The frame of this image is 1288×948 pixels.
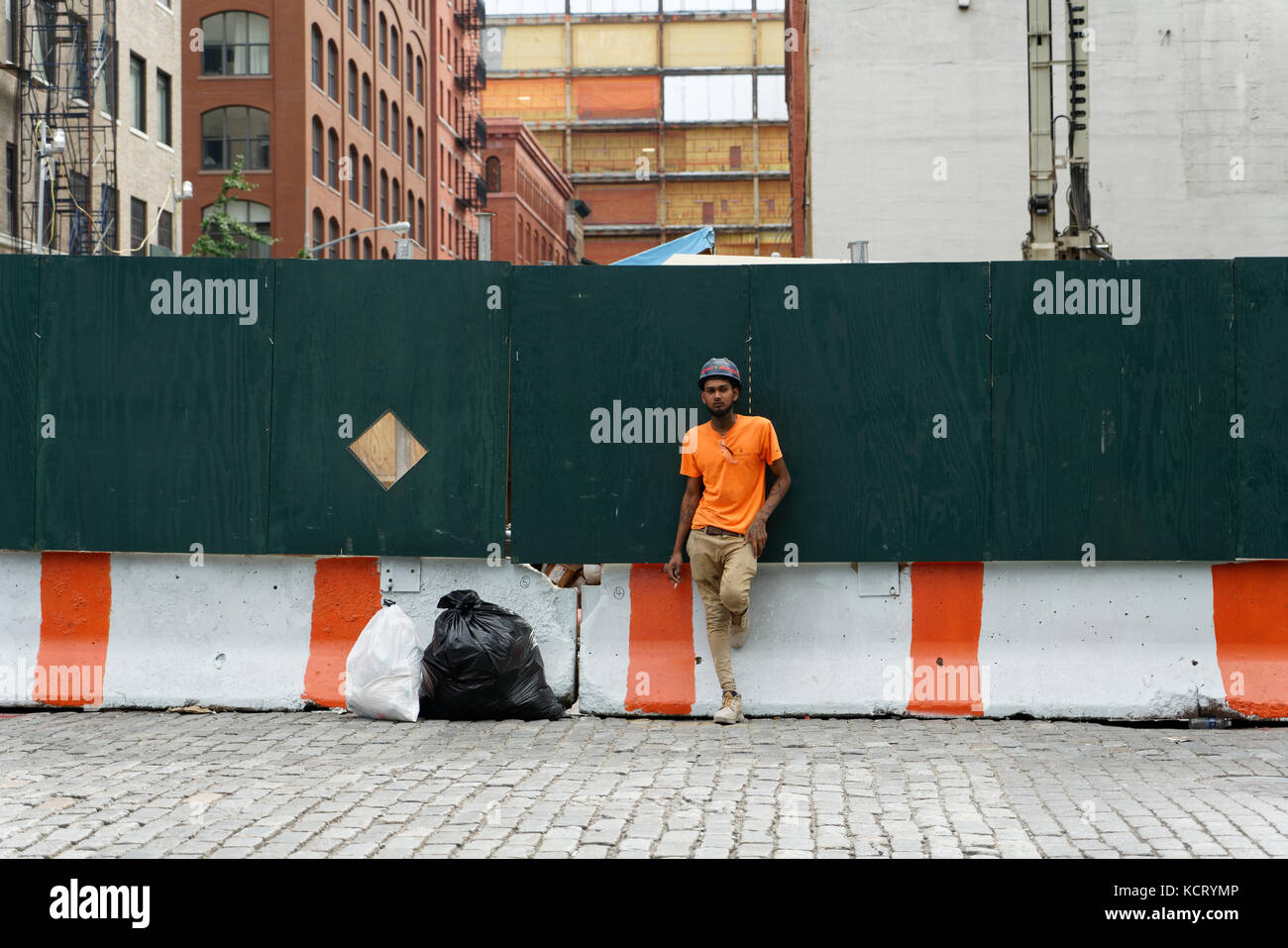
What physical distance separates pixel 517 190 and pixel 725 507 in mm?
81232

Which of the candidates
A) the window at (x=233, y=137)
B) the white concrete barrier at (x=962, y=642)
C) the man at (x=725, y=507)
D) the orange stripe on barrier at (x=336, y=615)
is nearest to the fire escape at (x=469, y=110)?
the window at (x=233, y=137)

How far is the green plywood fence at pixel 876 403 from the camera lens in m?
8.43

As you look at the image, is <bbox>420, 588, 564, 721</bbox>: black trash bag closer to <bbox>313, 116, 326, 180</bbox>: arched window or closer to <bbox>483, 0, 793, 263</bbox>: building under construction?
<bbox>313, 116, 326, 180</bbox>: arched window

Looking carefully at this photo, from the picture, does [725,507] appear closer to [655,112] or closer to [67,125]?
[67,125]

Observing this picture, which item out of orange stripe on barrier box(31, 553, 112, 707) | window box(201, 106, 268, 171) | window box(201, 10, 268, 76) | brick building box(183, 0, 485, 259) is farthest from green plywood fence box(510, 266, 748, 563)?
window box(201, 10, 268, 76)

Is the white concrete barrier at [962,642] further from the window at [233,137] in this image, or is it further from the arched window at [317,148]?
the arched window at [317,148]

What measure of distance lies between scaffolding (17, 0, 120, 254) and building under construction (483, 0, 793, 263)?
64.9 metres

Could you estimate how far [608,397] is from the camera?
8.57 meters

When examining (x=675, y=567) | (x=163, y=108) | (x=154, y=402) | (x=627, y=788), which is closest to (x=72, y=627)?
(x=154, y=402)

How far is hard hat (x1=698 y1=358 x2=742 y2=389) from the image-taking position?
26.1 ft

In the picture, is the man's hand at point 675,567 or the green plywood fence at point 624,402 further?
the green plywood fence at point 624,402

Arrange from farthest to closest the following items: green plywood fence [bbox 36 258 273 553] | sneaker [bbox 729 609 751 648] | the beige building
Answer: the beige building
green plywood fence [bbox 36 258 273 553]
sneaker [bbox 729 609 751 648]

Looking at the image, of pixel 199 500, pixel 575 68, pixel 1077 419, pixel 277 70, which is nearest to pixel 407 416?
pixel 199 500

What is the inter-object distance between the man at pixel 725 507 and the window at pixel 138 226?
34310 mm
